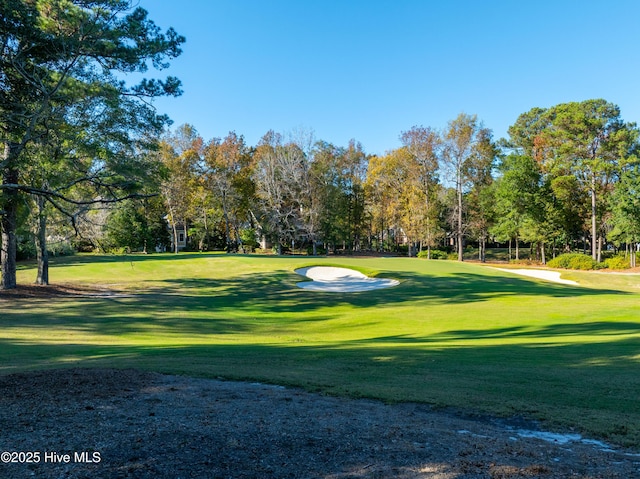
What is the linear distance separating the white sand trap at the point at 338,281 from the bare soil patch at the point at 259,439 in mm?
22328

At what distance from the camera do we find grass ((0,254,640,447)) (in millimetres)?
6890

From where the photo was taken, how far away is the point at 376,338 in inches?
581

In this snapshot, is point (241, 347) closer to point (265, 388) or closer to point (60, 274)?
point (265, 388)

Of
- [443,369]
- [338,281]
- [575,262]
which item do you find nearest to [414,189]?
[575,262]

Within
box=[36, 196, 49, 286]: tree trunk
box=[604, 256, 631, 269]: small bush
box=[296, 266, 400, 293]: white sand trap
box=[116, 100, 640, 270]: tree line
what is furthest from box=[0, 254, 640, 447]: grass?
box=[116, 100, 640, 270]: tree line

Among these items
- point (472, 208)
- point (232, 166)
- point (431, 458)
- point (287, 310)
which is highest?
point (232, 166)

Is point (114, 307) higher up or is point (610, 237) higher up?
point (610, 237)

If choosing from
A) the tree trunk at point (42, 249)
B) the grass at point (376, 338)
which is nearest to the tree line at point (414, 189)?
the tree trunk at point (42, 249)

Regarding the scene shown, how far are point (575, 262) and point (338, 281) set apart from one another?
29.9 metres

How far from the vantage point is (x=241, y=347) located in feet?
38.2

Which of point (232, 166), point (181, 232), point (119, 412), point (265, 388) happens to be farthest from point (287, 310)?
point (181, 232)

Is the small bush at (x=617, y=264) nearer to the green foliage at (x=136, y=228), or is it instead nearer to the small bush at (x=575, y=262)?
the small bush at (x=575, y=262)

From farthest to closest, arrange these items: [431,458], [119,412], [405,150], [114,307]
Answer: [405,150], [114,307], [119,412], [431,458]

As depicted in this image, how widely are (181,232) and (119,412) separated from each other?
78930 mm
